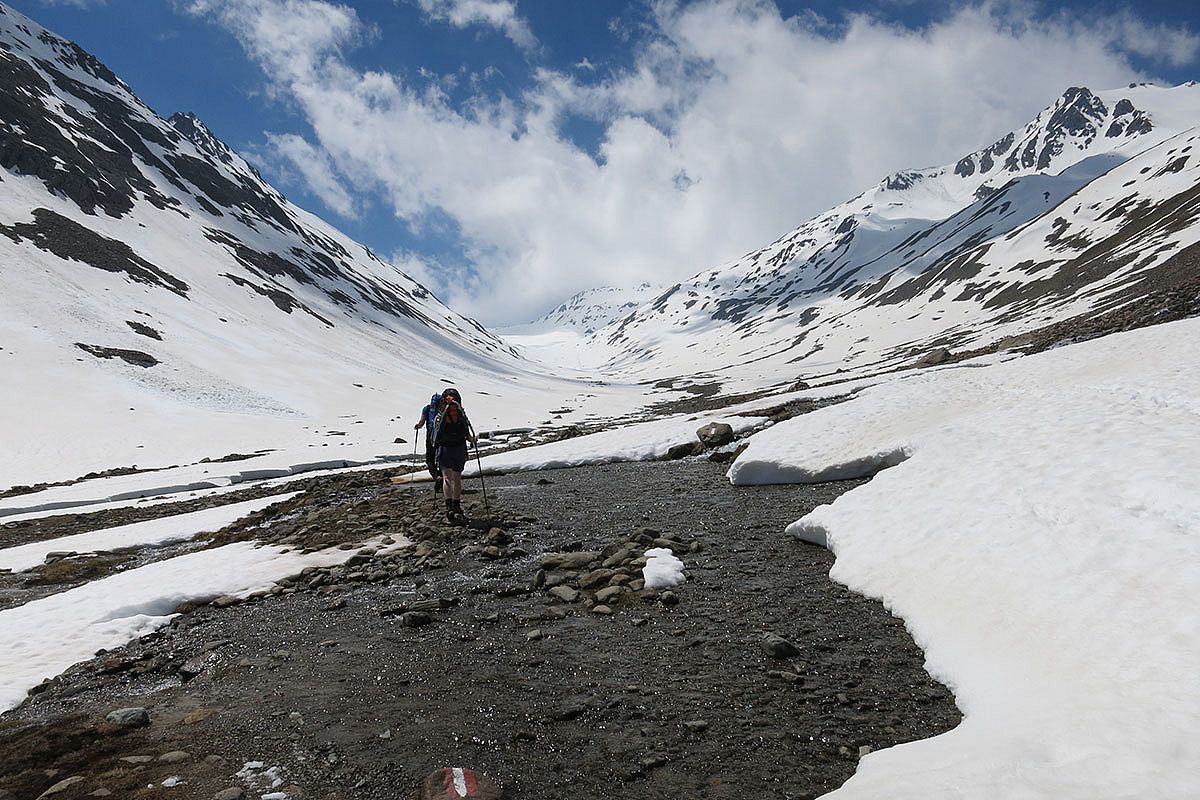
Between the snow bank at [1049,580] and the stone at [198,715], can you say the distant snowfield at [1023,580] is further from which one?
the stone at [198,715]

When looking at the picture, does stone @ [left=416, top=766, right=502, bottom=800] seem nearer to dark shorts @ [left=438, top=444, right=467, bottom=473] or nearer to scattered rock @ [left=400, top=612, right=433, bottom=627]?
scattered rock @ [left=400, top=612, right=433, bottom=627]

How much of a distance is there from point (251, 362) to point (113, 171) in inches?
3581

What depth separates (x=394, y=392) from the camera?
83438 mm

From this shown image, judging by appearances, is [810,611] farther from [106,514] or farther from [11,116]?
[11,116]

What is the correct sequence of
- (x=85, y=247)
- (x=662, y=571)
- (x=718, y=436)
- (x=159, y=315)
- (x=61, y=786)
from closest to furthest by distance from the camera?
(x=61, y=786), (x=662, y=571), (x=718, y=436), (x=159, y=315), (x=85, y=247)

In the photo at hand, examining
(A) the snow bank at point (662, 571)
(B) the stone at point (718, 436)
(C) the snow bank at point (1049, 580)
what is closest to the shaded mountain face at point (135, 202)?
(B) the stone at point (718, 436)

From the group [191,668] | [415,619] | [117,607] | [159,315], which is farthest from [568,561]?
[159,315]

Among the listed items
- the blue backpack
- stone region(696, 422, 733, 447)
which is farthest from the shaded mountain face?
stone region(696, 422, 733, 447)

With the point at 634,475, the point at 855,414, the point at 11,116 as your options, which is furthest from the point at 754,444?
the point at 11,116

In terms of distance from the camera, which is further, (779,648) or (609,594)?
(609,594)

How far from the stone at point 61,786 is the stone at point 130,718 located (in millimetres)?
1252

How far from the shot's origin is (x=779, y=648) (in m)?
7.57

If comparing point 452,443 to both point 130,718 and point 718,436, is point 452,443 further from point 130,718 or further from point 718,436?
point 718,436

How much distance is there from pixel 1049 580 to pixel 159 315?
102 meters
